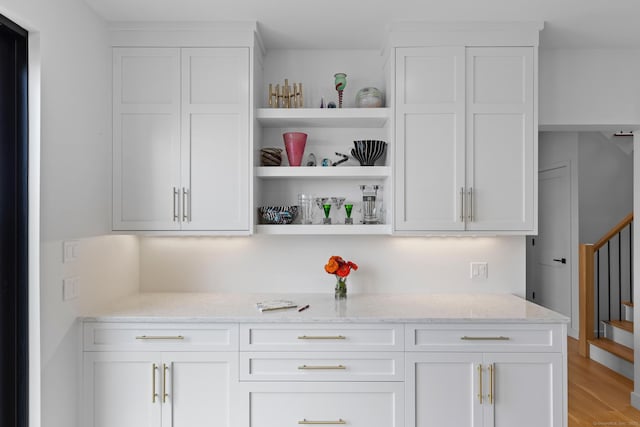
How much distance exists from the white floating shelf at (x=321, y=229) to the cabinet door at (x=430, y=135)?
0.59ft

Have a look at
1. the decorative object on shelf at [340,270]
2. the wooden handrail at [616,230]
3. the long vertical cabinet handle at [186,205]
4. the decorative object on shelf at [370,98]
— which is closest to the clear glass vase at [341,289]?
the decorative object on shelf at [340,270]

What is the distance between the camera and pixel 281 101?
8.98 ft

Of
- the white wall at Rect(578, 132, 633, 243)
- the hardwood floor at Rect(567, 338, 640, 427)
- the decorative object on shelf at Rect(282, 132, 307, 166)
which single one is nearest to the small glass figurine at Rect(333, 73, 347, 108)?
the decorative object on shelf at Rect(282, 132, 307, 166)

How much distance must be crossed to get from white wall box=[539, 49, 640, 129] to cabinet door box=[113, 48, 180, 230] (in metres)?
2.32

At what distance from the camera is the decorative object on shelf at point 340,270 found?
2.61 m

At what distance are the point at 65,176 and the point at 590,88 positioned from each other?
3.13 metres

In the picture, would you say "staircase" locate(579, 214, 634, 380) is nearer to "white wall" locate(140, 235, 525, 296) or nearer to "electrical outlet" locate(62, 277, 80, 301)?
"white wall" locate(140, 235, 525, 296)

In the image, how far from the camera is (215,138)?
2531 mm

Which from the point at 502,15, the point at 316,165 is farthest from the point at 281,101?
the point at 502,15

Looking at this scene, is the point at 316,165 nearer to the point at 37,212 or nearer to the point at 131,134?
the point at 131,134

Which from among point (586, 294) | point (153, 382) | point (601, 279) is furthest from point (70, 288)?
point (601, 279)

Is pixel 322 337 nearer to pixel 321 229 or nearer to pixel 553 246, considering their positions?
pixel 321 229

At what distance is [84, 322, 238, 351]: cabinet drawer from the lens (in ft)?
7.27

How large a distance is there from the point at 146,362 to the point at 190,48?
1.74m
